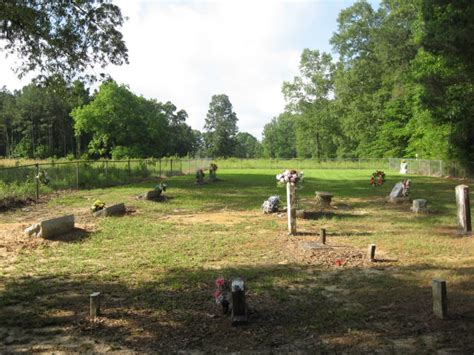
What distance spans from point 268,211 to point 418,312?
28.7 feet

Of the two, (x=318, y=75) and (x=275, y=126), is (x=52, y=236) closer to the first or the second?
(x=318, y=75)

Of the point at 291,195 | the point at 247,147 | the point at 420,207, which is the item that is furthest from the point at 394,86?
the point at 247,147

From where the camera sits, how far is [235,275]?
22.1 ft

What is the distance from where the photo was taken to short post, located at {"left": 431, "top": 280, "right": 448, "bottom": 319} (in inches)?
185

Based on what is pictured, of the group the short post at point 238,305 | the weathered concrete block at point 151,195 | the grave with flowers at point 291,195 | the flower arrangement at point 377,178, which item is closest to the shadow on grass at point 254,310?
the short post at point 238,305

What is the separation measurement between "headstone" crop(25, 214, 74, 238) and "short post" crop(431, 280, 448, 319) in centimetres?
773

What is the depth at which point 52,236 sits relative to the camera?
9484 millimetres

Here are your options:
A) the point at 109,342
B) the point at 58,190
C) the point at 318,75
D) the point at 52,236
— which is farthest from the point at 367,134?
the point at 109,342

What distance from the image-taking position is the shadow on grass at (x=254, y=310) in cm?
432

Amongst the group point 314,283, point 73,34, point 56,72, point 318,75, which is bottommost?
point 314,283

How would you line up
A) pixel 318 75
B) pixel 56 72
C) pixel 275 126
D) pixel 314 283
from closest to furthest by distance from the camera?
1. pixel 314 283
2. pixel 56 72
3. pixel 318 75
4. pixel 275 126

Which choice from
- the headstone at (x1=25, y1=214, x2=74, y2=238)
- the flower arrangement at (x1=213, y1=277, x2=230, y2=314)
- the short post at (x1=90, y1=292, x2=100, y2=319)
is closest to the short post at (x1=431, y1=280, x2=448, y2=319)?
the flower arrangement at (x1=213, y1=277, x2=230, y2=314)

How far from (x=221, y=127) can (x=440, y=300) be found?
296 ft

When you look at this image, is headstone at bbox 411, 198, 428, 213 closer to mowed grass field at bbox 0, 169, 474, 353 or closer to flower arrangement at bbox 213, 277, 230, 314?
mowed grass field at bbox 0, 169, 474, 353
